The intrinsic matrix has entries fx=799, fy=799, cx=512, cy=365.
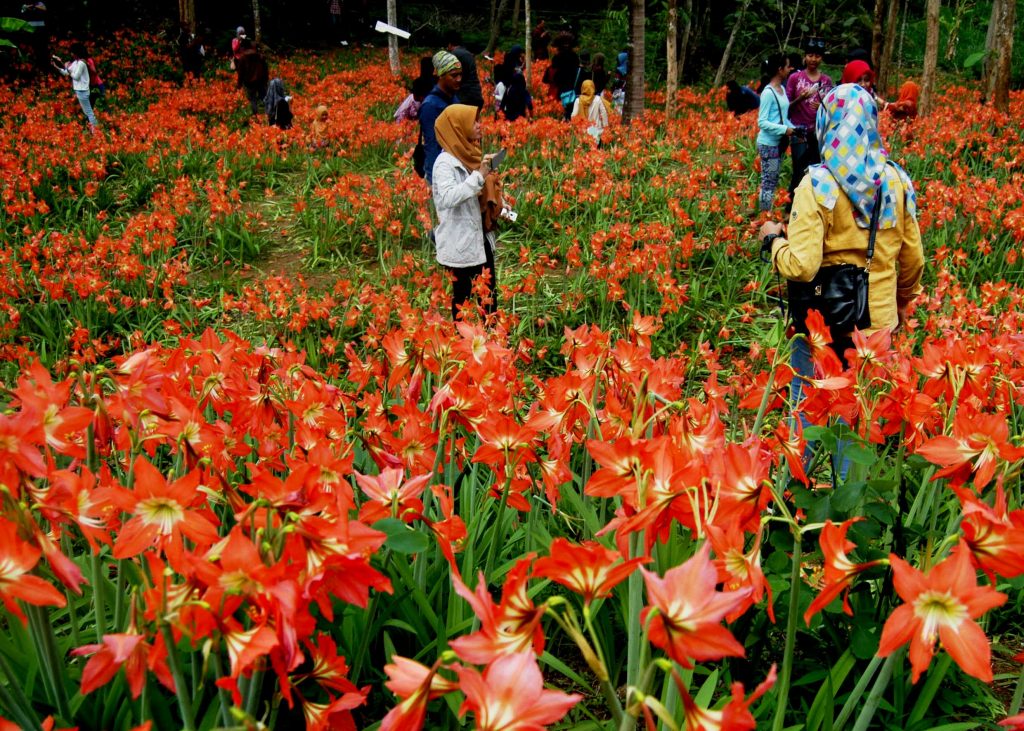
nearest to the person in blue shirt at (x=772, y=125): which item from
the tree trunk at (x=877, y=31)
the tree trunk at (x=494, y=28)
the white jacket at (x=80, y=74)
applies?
the tree trunk at (x=877, y=31)

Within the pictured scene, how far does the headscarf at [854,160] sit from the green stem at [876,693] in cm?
223

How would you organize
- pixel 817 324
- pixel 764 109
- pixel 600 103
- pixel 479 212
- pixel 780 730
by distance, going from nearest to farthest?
pixel 780 730, pixel 817 324, pixel 479 212, pixel 764 109, pixel 600 103

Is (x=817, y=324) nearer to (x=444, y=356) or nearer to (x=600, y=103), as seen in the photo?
(x=444, y=356)

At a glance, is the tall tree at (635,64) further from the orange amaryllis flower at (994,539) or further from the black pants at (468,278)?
the orange amaryllis flower at (994,539)

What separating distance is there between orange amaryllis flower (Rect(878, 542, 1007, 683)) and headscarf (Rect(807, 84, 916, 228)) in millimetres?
2479

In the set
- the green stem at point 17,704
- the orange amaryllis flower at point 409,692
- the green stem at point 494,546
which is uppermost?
the orange amaryllis flower at point 409,692

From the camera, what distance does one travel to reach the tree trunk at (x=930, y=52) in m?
10.2

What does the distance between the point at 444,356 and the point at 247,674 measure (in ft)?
4.30

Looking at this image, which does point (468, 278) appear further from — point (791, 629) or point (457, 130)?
point (791, 629)

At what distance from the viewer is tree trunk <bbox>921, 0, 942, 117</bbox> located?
10211 mm

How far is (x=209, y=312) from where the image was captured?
6820mm

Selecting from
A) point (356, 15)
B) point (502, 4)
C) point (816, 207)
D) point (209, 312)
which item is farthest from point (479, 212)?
point (356, 15)

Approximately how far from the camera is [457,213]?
510cm

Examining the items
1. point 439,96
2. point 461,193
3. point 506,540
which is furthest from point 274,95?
point 506,540
